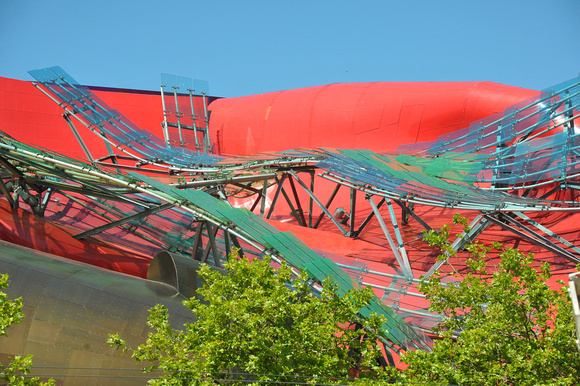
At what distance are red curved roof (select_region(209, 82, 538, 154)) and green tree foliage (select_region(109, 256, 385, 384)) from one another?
Answer: 22.9 meters

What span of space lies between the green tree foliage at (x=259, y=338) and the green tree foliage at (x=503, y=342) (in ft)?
3.94

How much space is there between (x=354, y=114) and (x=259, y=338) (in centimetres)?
2809

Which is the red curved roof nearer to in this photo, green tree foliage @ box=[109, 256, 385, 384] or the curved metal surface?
the curved metal surface

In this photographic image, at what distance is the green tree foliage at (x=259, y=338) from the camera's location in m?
11.4

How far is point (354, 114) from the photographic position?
125 feet

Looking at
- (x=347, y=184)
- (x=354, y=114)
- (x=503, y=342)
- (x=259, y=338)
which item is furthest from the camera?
(x=354, y=114)

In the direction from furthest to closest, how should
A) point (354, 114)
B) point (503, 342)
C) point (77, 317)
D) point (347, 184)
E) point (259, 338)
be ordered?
point (354, 114) < point (347, 184) < point (77, 317) < point (503, 342) < point (259, 338)

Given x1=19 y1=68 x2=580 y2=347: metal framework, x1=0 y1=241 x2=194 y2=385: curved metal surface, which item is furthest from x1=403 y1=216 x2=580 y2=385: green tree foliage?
x1=0 y1=241 x2=194 y2=385: curved metal surface

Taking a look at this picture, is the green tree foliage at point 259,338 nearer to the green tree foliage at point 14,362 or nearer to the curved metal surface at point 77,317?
the green tree foliage at point 14,362

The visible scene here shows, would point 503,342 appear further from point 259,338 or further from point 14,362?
point 14,362

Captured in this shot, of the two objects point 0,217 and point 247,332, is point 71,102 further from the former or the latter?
point 247,332

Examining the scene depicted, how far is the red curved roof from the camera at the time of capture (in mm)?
33812

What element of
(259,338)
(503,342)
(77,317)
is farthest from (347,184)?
(259,338)

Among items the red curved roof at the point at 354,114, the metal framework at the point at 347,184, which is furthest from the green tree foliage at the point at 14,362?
the red curved roof at the point at 354,114
